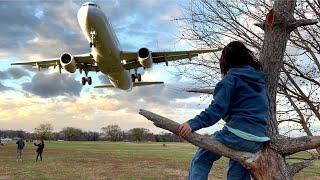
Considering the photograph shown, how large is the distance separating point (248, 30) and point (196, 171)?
11.4ft

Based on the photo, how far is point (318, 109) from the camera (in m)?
5.71

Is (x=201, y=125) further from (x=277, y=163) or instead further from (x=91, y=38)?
(x=91, y=38)

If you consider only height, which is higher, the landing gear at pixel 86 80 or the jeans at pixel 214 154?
the landing gear at pixel 86 80

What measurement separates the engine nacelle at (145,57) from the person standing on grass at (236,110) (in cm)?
1793

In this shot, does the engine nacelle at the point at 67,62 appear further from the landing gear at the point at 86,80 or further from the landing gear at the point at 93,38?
the landing gear at the point at 86,80

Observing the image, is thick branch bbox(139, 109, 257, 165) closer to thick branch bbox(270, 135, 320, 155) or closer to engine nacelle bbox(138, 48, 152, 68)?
thick branch bbox(270, 135, 320, 155)

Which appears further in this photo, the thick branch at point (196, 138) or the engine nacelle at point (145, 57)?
the engine nacelle at point (145, 57)

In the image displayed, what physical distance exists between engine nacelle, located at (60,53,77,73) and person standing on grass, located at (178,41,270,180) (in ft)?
62.1

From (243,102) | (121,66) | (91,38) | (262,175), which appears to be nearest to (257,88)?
(243,102)

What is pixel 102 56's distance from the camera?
70.7ft

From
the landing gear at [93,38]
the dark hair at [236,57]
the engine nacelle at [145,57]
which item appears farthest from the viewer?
the engine nacelle at [145,57]

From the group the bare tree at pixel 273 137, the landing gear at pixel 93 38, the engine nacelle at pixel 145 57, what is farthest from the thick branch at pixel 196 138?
Result: the engine nacelle at pixel 145 57

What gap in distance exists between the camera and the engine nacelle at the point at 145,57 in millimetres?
20905

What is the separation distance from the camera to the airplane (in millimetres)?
19469
